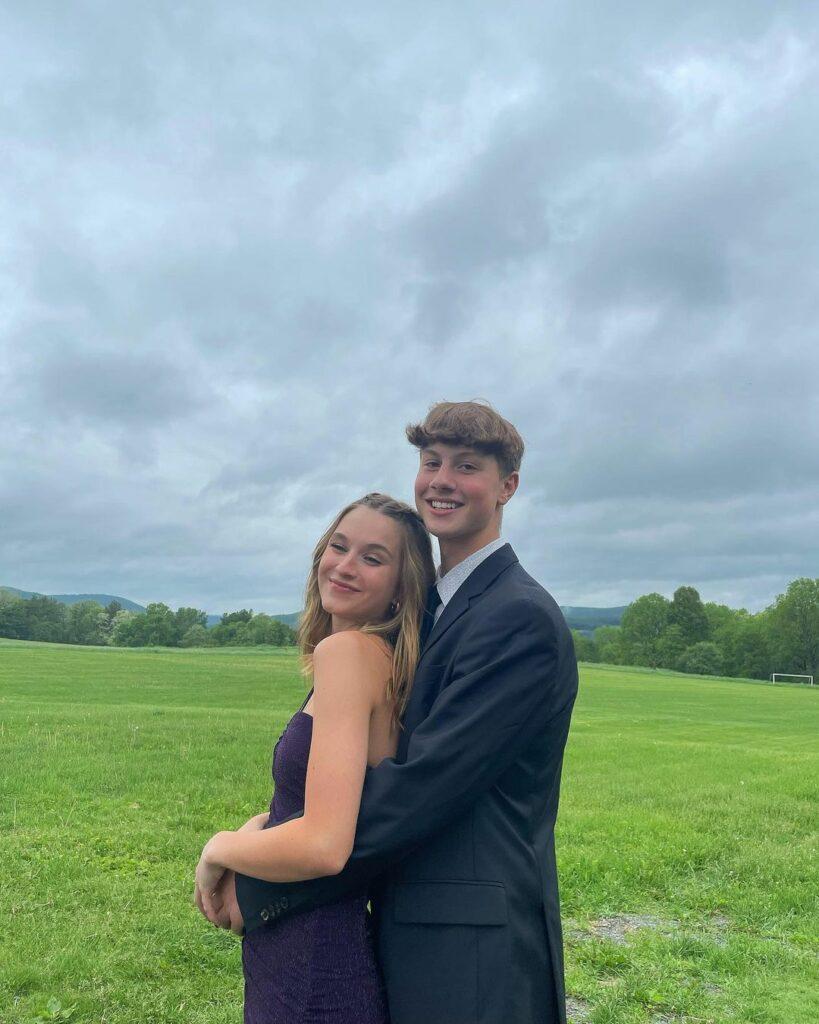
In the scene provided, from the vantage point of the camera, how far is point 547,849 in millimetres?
2559

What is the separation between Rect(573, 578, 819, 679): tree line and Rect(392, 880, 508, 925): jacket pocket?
90857 millimetres

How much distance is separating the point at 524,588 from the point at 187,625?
126 metres

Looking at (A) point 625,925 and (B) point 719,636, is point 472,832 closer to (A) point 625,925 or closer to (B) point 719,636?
(A) point 625,925

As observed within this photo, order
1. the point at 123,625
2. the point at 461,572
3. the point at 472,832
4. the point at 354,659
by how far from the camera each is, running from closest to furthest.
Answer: the point at 472,832 → the point at 354,659 → the point at 461,572 → the point at 123,625

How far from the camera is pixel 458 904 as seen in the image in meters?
2.34

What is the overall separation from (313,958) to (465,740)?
90cm

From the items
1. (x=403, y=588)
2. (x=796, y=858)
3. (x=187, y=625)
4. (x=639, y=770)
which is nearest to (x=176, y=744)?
(x=639, y=770)

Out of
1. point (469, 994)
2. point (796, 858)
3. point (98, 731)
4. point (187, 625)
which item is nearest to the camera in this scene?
point (469, 994)

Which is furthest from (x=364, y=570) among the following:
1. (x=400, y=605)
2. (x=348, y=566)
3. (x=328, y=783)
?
(x=328, y=783)

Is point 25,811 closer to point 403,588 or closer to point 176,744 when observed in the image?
point 176,744

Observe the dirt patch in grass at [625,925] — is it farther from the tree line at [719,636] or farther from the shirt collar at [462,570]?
the tree line at [719,636]

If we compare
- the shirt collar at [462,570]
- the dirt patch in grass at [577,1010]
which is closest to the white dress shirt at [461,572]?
the shirt collar at [462,570]

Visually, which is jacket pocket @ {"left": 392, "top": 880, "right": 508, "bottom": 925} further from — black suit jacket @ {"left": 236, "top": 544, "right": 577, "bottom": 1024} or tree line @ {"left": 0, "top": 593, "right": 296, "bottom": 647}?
tree line @ {"left": 0, "top": 593, "right": 296, "bottom": 647}

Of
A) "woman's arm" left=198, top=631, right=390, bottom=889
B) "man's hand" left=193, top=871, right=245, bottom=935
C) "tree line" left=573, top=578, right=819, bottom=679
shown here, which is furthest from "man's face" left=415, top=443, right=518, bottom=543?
"tree line" left=573, top=578, right=819, bottom=679
